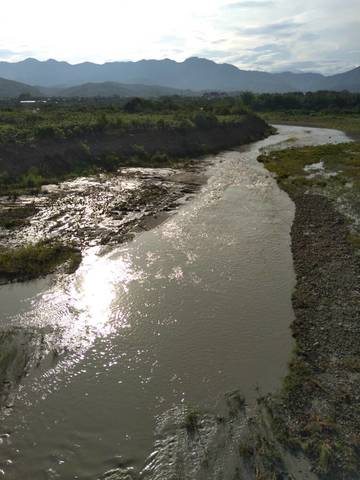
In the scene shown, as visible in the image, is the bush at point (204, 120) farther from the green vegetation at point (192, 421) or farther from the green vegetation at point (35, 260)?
the green vegetation at point (192, 421)

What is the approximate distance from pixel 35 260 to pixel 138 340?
7408 mm

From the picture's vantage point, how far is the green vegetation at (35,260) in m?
17.1

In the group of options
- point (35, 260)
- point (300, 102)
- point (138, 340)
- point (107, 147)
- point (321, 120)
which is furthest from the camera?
point (300, 102)

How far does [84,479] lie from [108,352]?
4.23 metres

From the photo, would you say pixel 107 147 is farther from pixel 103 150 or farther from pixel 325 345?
pixel 325 345

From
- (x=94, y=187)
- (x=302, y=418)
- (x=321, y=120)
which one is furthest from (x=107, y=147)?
(x=321, y=120)

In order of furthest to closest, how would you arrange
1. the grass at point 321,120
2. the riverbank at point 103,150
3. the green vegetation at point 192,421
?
the grass at point 321,120
the riverbank at point 103,150
the green vegetation at point 192,421

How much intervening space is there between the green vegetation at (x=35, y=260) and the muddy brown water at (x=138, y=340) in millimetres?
692

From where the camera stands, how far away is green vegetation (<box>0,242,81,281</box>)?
1711cm

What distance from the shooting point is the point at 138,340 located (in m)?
13.2

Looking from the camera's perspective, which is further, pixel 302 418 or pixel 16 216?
pixel 16 216

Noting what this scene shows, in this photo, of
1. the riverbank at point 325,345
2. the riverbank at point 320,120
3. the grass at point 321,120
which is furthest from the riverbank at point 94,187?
the grass at point 321,120

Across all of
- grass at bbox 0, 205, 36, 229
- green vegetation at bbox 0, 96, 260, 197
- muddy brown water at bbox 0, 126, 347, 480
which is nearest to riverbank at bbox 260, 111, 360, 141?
green vegetation at bbox 0, 96, 260, 197

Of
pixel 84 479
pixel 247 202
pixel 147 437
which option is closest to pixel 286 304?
pixel 147 437
